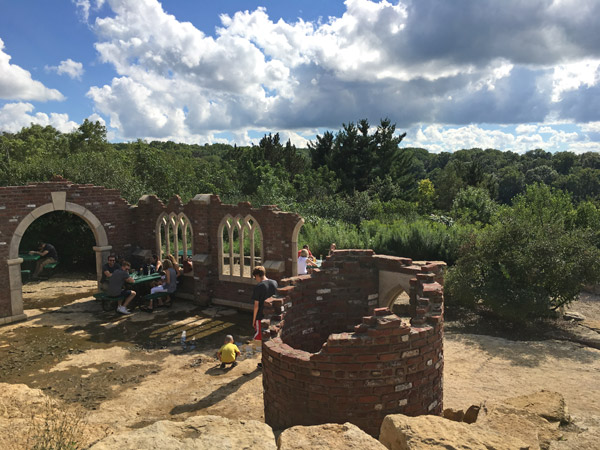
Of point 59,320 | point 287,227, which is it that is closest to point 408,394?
point 287,227

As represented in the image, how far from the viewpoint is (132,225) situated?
47.0ft

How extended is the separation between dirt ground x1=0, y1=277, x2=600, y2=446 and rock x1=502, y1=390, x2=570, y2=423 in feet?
5.04

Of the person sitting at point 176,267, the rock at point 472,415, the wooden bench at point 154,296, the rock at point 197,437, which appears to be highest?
the rock at point 197,437

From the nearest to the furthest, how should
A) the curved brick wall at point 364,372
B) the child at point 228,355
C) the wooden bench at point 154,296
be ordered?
the curved brick wall at point 364,372 < the child at point 228,355 < the wooden bench at point 154,296

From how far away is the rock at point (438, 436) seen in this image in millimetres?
3385

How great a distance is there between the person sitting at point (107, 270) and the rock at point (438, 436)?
34.5 feet

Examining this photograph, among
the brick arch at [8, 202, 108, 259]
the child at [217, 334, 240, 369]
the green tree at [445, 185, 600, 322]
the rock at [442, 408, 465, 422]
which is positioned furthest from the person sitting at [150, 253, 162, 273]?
the rock at [442, 408, 465, 422]

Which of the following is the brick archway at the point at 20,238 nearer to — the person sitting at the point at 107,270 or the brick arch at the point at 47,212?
the brick arch at the point at 47,212

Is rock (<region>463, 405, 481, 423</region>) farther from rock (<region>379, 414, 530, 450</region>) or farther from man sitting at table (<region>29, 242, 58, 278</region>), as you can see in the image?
man sitting at table (<region>29, 242, 58, 278</region>)

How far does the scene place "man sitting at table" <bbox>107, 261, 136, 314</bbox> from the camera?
39.1 feet

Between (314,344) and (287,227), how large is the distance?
4.57 meters

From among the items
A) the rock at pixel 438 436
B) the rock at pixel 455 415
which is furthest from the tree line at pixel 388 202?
the rock at pixel 438 436

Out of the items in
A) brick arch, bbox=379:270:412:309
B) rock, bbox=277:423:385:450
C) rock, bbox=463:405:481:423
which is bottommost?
rock, bbox=463:405:481:423

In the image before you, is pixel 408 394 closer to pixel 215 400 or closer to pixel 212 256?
pixel 215 400
